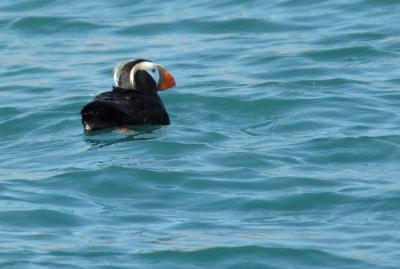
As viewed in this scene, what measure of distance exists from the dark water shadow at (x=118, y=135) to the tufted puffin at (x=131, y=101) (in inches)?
2.6

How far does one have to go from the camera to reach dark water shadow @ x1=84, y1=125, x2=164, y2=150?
39.3ft

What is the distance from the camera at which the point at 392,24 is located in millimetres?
17109

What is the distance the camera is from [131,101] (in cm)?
1233

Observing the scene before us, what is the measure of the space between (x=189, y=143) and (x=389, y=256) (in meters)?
3.67

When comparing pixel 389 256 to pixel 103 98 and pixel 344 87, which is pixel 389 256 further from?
pixel 344 87

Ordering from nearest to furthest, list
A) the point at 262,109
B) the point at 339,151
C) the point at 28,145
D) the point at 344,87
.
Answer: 1. the point at 339,151
2. the point at 28,145
3. the point at 262,109
4. the point at 344,87

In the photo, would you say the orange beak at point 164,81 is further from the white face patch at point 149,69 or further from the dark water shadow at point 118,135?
the dark water shadow at point 118,135

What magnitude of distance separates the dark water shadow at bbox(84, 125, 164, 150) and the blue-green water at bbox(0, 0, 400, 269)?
0.07 ft

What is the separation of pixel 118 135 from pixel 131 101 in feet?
1.20

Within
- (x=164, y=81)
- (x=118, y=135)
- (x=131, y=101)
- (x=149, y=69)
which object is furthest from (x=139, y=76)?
(x=118, y=135)

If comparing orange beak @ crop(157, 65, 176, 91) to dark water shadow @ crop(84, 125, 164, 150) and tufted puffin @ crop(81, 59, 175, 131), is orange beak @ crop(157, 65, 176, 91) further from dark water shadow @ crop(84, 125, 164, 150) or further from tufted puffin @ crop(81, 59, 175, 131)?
dark water shadow @ crop(84, 125, 164, 150)

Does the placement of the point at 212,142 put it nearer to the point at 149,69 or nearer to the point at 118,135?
the point at 118,135

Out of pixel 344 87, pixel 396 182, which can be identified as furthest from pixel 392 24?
pixel 396 182

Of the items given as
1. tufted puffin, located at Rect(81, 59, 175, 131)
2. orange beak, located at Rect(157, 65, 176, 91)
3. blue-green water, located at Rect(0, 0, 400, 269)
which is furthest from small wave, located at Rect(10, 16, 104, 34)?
tufted puffin, located at Rect(81, 59, 175, 131)
